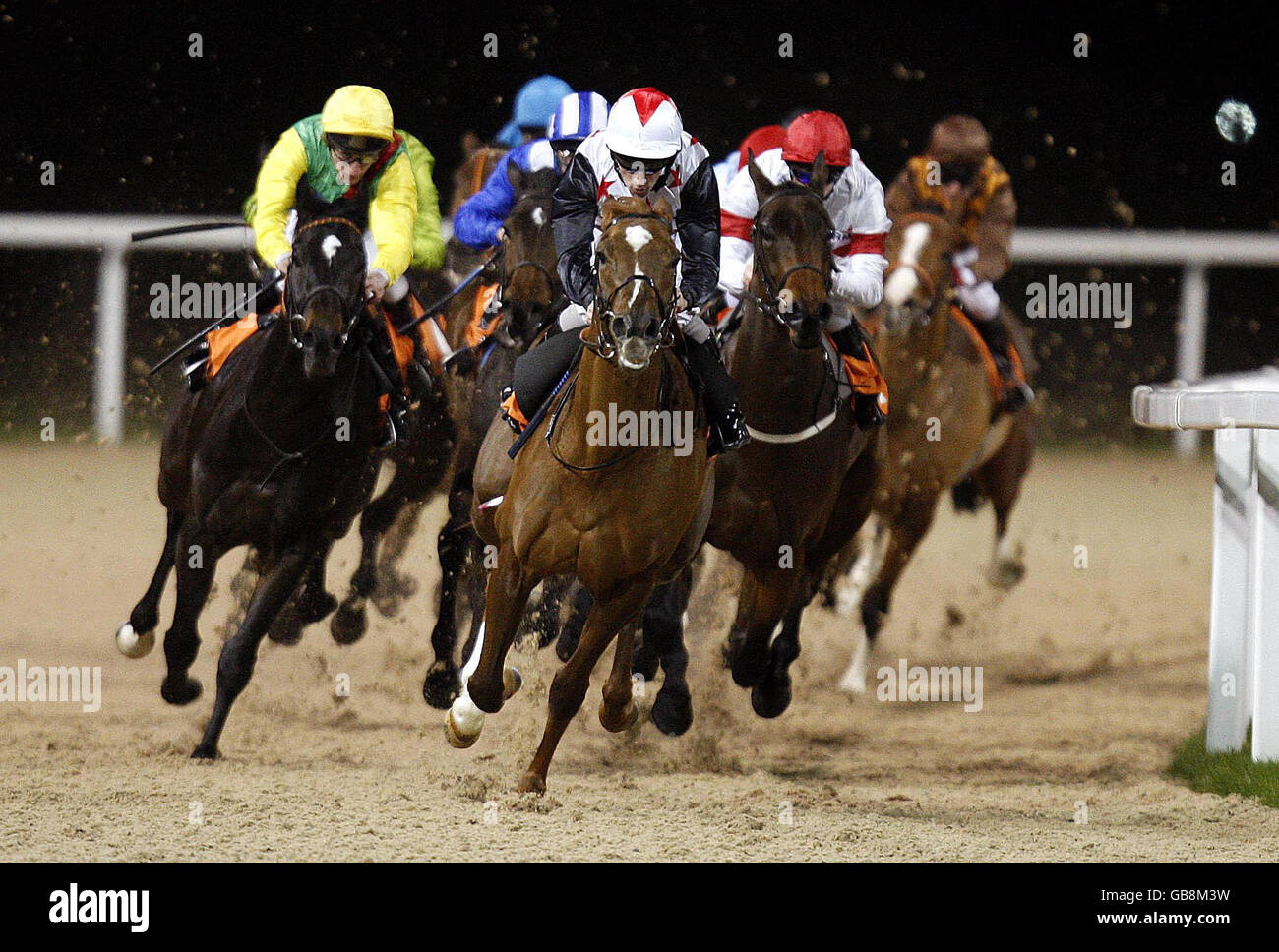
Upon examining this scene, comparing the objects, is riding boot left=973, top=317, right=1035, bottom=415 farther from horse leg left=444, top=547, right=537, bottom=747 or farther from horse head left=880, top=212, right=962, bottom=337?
horse leg left=444, top=547, right=537, bottom=747

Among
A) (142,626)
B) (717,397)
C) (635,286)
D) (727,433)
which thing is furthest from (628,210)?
(142,626)

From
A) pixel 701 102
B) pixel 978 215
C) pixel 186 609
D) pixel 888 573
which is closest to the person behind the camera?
pixel 186 609

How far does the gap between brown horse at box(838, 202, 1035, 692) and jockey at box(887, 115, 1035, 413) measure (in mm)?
229

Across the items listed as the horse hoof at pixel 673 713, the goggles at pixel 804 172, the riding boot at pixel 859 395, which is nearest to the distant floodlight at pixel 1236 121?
the riding boot at pixel 859 395

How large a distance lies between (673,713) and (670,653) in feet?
0.60

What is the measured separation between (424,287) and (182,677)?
6287 millimetres

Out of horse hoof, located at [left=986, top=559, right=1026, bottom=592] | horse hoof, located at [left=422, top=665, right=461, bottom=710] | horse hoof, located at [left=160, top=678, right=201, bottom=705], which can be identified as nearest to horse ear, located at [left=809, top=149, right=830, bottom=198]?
horse hoof, located at [left=422, top=665, right=461, bottom=710]

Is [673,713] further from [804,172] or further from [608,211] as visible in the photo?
[608,211]

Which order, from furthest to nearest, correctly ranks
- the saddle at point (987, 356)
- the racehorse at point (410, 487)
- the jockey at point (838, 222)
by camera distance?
the saddle at point (987, 356)
the racehorse at point (410, 487)
the jockey at point (838, 222)

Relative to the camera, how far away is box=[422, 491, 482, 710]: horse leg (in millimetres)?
5418

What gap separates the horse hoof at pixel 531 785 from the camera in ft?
14.6

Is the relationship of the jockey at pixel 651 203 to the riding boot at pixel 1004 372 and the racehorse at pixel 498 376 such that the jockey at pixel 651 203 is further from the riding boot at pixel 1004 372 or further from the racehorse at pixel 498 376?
the riding boot at pixel 1004 372

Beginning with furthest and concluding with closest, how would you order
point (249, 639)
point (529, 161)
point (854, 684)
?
1. point (854, 684)
2. point (529, 161)
3. point (249, 639)

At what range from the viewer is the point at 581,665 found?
14.3 ft
